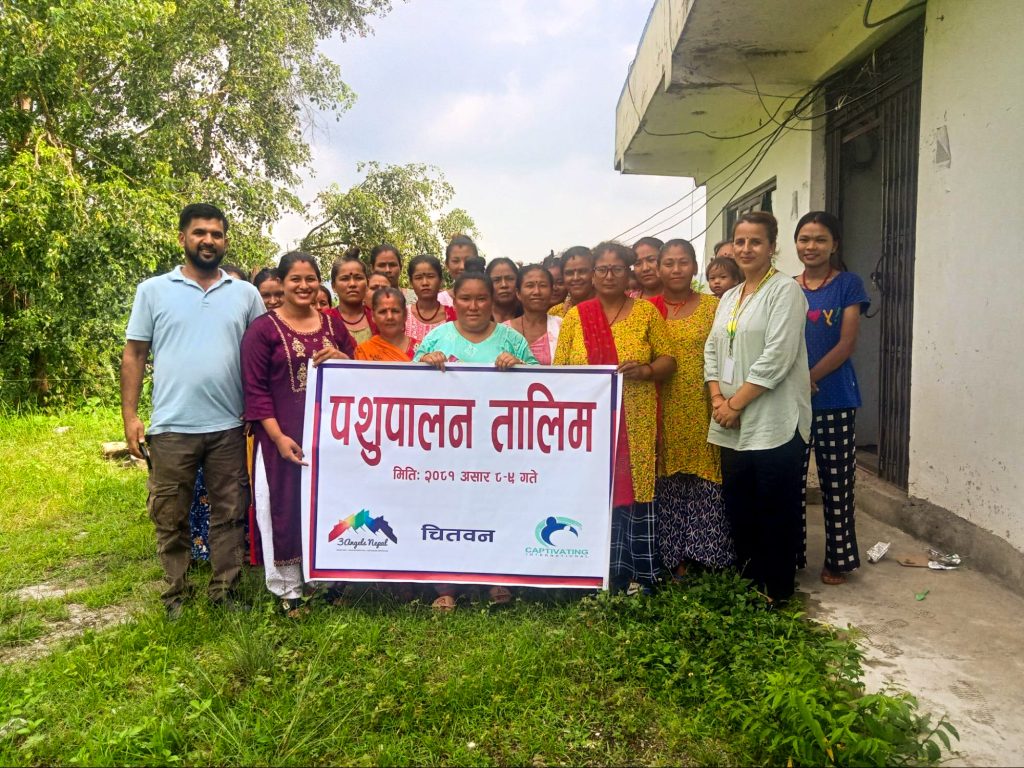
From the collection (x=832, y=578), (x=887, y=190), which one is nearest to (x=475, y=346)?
(x=832, y=578)

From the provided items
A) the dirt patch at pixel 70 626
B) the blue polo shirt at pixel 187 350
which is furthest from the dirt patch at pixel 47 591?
the blue polo shirt at pixel 187 350

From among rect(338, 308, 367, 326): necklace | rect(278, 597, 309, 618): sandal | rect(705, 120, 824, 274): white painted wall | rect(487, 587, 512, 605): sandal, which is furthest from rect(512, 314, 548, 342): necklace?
rect(705, 120, 824, 274): white painted wall

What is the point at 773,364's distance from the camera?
9.63ft

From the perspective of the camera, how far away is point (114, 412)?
930cm

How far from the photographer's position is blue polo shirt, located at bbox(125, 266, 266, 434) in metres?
3.14

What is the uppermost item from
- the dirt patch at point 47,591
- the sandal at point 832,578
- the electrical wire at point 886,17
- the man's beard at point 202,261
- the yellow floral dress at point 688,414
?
→ the electrical wire at point 886,17

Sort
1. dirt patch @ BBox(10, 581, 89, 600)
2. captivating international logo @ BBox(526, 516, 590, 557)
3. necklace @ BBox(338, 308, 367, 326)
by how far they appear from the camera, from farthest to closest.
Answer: necklace @ BBox(338, 308, 367, 326), dirt patch @ BBox(10, 581, 89, 600), captivating international logo @ BBox(526, 516, 590, 557)

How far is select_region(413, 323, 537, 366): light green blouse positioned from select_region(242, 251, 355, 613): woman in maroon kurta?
0.45m

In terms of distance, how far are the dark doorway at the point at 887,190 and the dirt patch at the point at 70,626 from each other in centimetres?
459

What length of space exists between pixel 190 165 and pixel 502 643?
944 cm

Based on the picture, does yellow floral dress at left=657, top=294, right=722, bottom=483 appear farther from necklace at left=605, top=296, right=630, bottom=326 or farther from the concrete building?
the concrete building

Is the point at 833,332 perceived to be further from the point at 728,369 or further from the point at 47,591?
the point at 47,591

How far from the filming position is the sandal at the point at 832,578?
3.45m

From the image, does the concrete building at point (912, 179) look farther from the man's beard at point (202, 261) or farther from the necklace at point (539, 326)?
the man's beard at point (202, 261)
